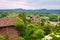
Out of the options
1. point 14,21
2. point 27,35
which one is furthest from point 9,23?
point 27,35

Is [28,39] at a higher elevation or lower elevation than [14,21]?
lower

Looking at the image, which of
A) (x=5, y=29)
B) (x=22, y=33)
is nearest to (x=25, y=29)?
(x=22, y=33)

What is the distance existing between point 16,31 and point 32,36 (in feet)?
10.3

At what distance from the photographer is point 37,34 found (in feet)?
105

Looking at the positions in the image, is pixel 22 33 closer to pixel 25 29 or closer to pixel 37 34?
pixel 25 29

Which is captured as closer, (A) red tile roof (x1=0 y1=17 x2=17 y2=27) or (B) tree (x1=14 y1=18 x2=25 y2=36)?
(B) tree (x1=14 y1=18 x2=25 y2=36)

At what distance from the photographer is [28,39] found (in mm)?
32312

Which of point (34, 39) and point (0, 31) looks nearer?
point (34, 39)

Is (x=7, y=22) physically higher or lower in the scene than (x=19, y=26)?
higher

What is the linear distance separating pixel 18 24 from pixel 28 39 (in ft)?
9.95

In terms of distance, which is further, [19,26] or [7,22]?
[7,22]

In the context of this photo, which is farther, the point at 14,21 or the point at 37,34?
the point at 14,21

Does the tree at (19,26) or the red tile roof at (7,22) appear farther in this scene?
the red tile roof at (7,22)

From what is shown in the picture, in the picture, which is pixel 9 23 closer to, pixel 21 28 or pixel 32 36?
pixel 21 28
